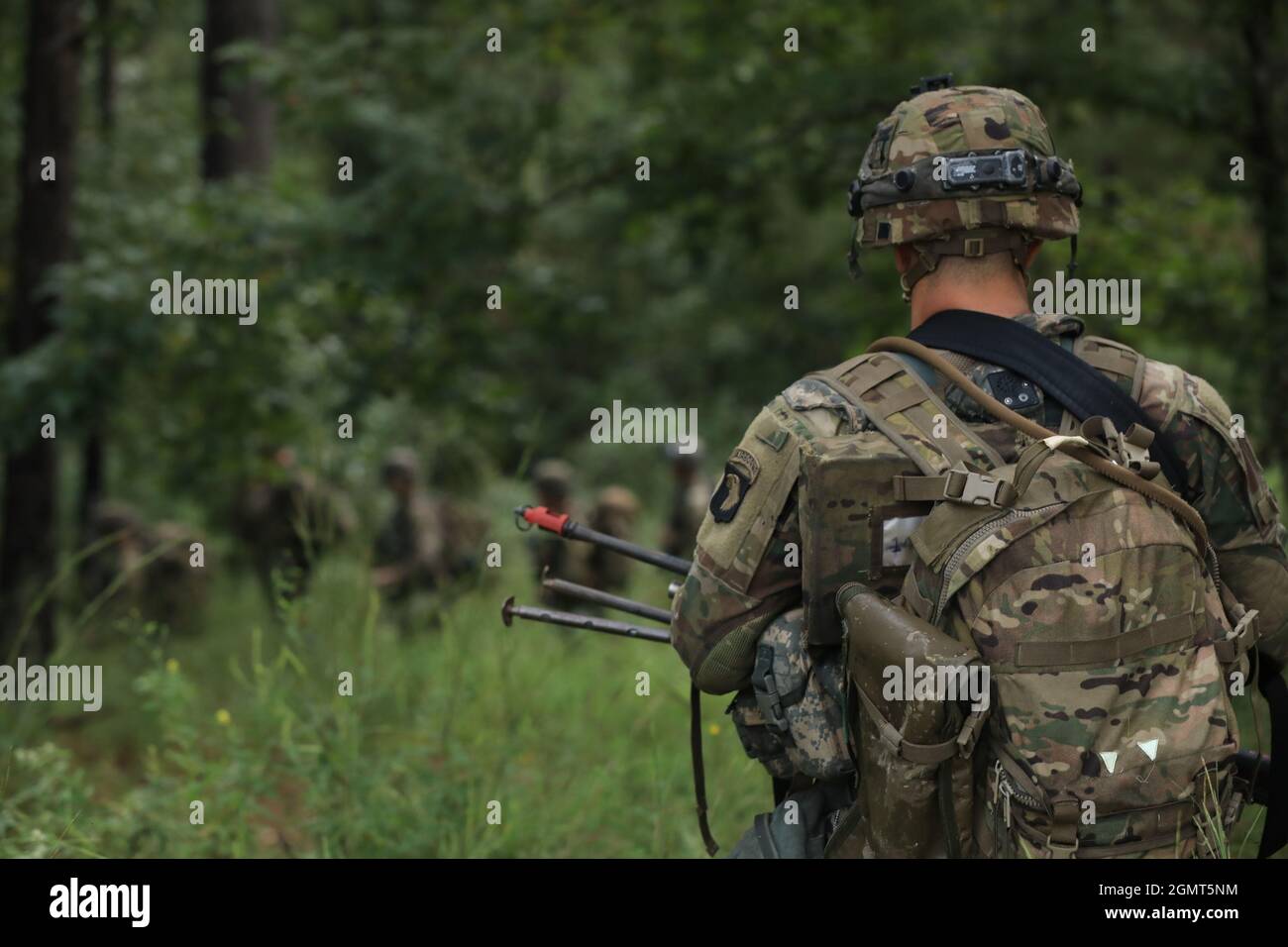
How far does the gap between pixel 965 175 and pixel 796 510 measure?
27.2 inches

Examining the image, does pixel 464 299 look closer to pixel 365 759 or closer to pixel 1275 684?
pixel 365 759

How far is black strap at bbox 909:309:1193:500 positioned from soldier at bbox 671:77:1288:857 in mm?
12

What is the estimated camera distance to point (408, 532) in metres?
9.23

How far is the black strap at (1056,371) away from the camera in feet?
7.75

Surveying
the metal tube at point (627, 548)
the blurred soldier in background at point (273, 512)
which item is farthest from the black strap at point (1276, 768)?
the blurred soldier in background at point (273, 512)

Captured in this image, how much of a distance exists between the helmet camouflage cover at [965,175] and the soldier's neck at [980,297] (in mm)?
97

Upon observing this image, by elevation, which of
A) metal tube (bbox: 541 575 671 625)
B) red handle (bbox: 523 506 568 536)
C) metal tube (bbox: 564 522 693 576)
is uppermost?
red handle (bbox: 523 506 568 536)

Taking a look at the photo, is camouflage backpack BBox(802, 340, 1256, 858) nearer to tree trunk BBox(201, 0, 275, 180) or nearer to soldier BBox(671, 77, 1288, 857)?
soldier BBox(671, 77, 1288, 857)

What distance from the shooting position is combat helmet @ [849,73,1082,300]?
8.18 ft

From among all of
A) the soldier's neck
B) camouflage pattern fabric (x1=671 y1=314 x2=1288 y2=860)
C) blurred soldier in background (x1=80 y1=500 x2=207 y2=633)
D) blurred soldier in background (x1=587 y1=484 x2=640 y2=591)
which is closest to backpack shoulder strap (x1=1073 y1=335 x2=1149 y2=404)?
camouflage pattern fabric (x1=671 y1=314 x2=1288 y2=860)

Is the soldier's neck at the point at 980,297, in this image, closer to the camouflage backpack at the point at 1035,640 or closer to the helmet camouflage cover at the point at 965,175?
the helmet camouflage cover at the point at 965,175

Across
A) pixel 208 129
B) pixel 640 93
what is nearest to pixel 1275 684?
pixel 640 93

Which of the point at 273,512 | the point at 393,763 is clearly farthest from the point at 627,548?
the point at 273,512

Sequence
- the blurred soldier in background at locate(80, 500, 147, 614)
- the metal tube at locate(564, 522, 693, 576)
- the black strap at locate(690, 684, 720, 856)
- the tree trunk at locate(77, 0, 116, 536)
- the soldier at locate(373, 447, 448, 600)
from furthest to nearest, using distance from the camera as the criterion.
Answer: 1. the blurred soldier in background at locate(80, 500, 147, 614)
2. the soldier at locate(373, 447, 448, 600)
3. the tree trunk at locate(77, 0, 116, 536)
4. the metal tube at locate(564, 522, 693, 576)
5. the black strap at locate(690, 684, 720, 856)
